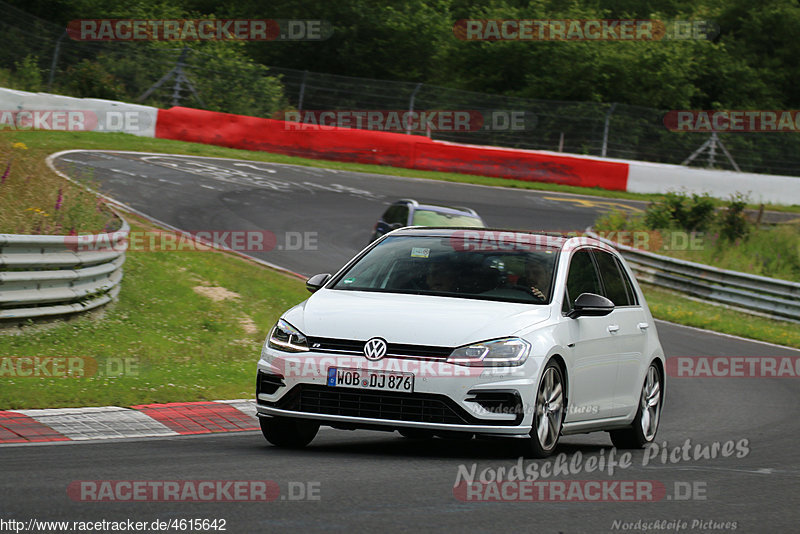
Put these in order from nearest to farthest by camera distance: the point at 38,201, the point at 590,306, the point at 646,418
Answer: the point at 590,306
the point at 646,418
the point at 38,201

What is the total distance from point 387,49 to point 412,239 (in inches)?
1787

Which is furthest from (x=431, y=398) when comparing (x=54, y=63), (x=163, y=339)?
(x=54, y=63)

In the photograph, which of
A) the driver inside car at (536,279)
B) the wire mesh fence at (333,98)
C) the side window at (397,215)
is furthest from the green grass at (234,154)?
the driver inside car at (536,279)

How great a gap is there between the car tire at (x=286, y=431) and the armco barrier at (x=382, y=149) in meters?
27.3

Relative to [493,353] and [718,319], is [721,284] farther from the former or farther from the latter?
[493,353]

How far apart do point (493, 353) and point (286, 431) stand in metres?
1.61

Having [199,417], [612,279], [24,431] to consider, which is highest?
[612,279]

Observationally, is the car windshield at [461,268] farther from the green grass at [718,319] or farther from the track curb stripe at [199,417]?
the green grass at [718,319]

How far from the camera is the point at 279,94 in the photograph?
39312 millimetres

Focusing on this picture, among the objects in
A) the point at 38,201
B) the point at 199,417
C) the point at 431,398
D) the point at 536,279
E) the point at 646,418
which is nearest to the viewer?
the point at 431,398

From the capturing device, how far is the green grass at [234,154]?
30297 mm

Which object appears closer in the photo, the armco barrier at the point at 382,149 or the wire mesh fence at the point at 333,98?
the armco barrier at the point at 382,149

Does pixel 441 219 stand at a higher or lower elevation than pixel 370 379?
lower

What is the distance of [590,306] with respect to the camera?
8.52 metres
